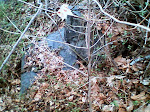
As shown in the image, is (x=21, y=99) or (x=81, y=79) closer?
(x=81, y=79)

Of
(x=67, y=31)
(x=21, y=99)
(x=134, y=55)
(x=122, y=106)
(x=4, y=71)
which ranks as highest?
(x=67, y=31)

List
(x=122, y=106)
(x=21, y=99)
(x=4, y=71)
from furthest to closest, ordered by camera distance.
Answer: (x=4, y=71) < (x=21, y=99) < (x=122, y=106)

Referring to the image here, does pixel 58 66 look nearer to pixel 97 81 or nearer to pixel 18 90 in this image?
pixel 97 81

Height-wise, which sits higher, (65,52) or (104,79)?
(65,52)

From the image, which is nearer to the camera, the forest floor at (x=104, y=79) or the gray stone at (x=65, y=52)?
the forest floor at (x=104, y=79)

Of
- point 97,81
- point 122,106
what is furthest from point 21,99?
point 122,106

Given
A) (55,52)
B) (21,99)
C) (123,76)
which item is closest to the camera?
(123,76)

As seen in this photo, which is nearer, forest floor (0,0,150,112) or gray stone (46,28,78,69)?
forest floor (0,0,150,112)

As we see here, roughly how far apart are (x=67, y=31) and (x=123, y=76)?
1543mm

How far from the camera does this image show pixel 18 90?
3414 millimetres

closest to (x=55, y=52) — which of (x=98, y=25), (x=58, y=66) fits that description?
(x=58, y=66)

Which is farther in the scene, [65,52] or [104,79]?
[65,52]

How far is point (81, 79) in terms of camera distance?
9.32 feet

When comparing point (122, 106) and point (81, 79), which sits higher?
point (81, 79)
